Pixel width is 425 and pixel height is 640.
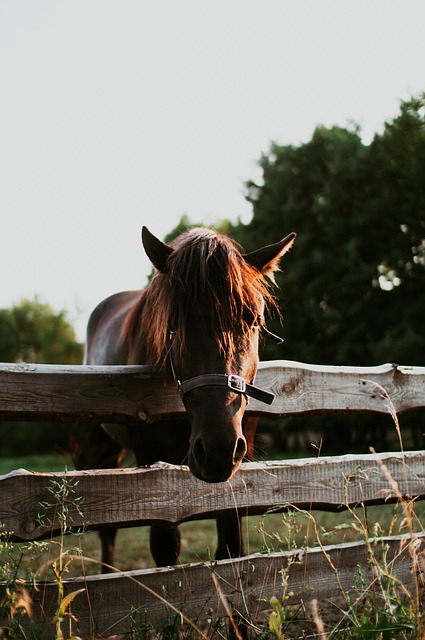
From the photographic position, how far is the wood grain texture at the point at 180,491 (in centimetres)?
246

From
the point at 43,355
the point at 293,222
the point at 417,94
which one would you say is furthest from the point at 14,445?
the point at 417,94

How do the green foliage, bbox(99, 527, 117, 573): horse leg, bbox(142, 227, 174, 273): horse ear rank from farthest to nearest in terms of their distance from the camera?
1. the green foliage
2. bbox(99, 527, 117, 573): horse leg
3. bbox(142, 227, 174, 273): horse ear

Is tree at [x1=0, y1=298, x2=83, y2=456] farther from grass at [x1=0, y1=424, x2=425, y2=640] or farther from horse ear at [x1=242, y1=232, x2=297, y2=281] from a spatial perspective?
horse ear at [x1=242, y1=232, x2=297, y2=281]

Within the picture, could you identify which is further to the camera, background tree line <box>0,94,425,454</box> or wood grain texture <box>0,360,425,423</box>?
background tree line <box>0,94,425,454</box>

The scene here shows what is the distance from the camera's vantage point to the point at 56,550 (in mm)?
6688

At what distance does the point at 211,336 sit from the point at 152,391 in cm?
59

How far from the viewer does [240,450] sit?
7.94ft

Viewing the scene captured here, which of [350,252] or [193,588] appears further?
[350,252]

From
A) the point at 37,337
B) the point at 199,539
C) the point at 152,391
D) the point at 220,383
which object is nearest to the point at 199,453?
the point at 220,383

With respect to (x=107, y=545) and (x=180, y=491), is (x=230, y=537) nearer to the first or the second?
(x=180, y=491)

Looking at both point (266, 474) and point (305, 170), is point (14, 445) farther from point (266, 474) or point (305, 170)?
point (266, 474)

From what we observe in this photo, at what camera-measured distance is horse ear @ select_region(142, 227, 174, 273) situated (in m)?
2.92

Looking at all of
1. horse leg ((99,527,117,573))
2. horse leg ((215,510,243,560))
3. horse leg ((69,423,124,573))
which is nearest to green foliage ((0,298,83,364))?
horse leg ((69,423,124,573))

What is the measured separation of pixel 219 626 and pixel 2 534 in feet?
3.50
